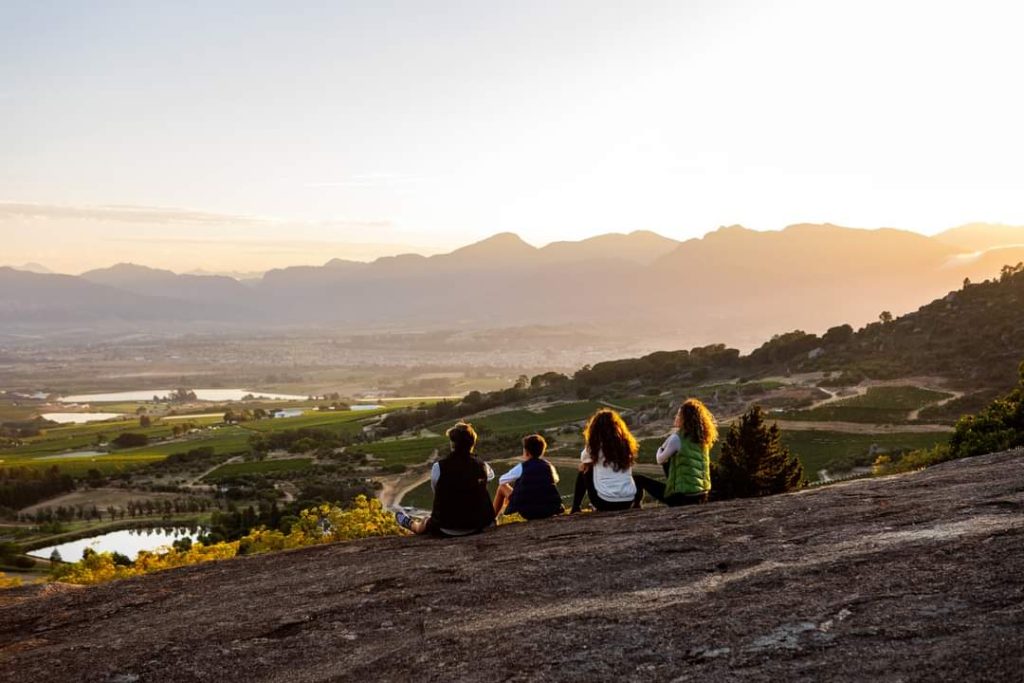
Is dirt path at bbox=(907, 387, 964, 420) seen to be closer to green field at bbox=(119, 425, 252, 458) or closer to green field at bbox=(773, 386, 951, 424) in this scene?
green field at bbox=(773, 386, 951, 424)

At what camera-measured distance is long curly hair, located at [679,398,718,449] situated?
582 inches

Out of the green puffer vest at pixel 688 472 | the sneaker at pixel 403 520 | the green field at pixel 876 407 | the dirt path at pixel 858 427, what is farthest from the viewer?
the green field at pixel 876 407

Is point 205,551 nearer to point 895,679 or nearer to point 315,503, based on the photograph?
point 895,679

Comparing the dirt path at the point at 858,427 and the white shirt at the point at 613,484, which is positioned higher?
the white shirt at the point at 613,484

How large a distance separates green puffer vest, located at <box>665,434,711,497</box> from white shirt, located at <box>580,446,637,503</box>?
910mm

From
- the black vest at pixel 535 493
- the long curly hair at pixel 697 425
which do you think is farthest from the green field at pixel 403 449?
the long curly hair at pixel 697 425

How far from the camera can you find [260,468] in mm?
107812

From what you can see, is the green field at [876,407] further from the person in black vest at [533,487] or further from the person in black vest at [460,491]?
the person in black vest at [460,491]

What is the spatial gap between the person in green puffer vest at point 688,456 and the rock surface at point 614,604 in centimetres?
84

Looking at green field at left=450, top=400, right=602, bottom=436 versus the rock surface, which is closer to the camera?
the rock surface

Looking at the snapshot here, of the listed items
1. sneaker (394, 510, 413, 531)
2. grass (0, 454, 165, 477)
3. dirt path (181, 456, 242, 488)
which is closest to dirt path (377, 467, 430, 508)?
dirt path (181, 456, 242, 488)

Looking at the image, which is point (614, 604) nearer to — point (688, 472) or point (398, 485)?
point (688, 472)

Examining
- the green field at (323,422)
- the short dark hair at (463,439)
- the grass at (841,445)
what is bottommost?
the green field at (323,422)

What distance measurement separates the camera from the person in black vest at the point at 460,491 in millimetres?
13711
